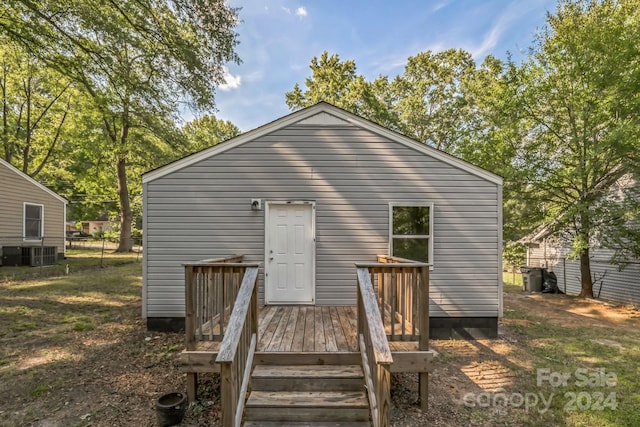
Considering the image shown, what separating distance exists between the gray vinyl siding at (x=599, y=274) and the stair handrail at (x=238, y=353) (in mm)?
9609

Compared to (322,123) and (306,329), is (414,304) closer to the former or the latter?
(306,329)

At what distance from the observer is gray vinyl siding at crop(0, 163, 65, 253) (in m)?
12.2

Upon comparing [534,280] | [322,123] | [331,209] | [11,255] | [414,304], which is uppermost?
[322,123]

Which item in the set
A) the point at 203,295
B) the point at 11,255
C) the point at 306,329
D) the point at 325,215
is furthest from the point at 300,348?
the point at 11,255

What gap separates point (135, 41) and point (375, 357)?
28.1 feet

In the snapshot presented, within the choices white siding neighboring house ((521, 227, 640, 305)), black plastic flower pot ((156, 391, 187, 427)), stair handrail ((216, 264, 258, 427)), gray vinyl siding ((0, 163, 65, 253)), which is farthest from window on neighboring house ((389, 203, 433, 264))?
gray vinyl siding ((0, 163, 65, 253))

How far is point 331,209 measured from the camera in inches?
233

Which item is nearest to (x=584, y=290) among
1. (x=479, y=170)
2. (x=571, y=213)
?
(x=571, y=213)

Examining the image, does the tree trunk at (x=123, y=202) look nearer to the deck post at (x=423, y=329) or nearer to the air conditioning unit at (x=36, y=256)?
the air conditioning unit at (x=36, y=256)

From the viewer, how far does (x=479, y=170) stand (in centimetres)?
576

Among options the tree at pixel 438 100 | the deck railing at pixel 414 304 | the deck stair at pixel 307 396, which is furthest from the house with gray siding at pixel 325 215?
the tree at pixel 438 100

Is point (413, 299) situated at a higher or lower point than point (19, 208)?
lower

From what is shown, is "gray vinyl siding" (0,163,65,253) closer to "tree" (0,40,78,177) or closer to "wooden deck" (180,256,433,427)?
"tree" (0,40,78,177)

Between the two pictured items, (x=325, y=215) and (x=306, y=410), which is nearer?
(x=306, y=410)
